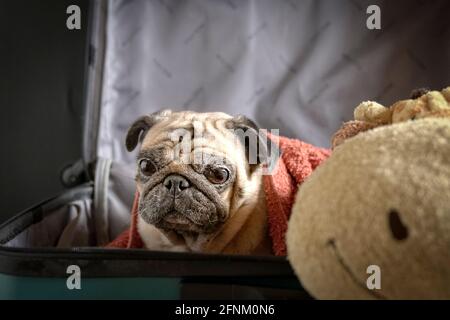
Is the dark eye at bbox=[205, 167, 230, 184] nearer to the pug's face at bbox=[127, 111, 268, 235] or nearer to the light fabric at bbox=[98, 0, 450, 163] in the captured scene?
the pug's face at bbox=[127, 111, 268, 235]

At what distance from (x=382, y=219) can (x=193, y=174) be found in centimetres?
42

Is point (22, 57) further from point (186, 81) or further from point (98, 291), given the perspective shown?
point (98, 291)

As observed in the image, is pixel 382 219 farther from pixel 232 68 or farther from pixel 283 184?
pixel 232 68

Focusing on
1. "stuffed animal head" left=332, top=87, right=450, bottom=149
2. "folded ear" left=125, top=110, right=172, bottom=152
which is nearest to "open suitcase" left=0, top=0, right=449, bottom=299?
"folded ear" left=125, top=110, right=172, bottom=152

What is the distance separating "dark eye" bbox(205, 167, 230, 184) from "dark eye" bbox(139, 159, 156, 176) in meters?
0.11

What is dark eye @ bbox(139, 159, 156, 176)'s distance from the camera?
879 millimetres

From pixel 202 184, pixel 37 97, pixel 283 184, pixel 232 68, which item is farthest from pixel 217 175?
pixel 37 97

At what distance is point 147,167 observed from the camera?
0.89 m

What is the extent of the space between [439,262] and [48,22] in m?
1.45

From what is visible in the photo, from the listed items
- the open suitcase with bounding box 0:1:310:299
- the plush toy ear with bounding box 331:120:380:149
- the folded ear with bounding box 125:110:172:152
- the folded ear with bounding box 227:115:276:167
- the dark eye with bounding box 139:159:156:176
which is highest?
the folded ear with bounding box 125:110:172:152

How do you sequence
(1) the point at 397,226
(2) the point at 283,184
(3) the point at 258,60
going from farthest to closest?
(3) the point at 258,60 < (2) the point at 283,184 < (1) the point at 397,226

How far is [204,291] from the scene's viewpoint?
2.03 ft
